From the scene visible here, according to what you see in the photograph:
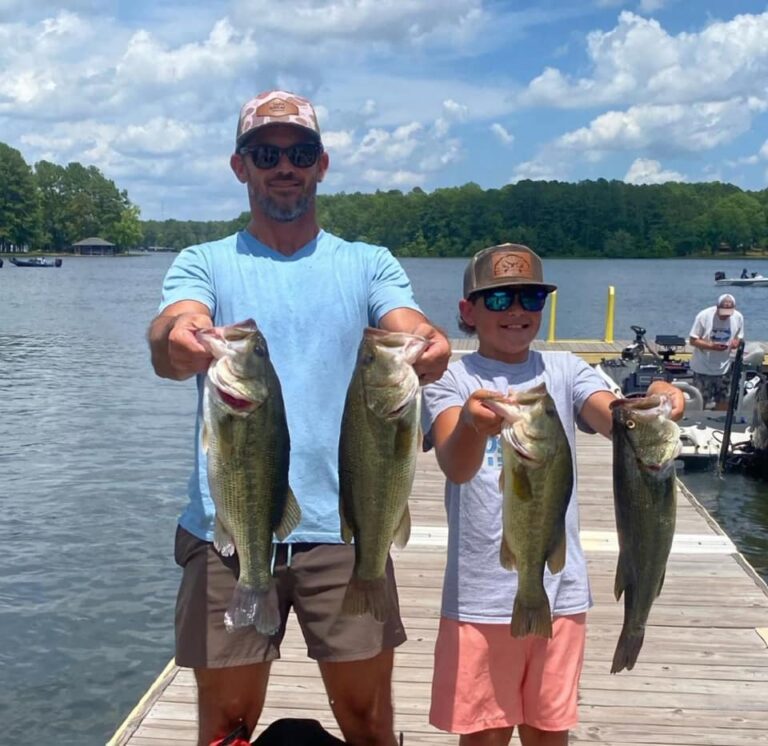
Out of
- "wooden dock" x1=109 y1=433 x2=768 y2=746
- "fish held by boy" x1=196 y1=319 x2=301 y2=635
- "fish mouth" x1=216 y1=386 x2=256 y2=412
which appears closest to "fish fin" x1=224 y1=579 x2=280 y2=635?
"fish held by boy" x1=196 y1=319 x2=301 y2=635

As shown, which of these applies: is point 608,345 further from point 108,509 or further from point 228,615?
point 228,615

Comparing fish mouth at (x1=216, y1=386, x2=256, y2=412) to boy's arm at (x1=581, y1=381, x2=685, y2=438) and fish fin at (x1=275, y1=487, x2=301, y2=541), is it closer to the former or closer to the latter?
fish fin at (x1=275, y1=487, x2=301, y2=541)

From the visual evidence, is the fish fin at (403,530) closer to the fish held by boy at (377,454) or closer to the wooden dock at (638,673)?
the fish held by boy at (377,454)

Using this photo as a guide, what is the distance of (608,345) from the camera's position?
22141mm

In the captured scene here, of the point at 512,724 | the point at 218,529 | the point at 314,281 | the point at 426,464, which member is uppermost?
the point at 314,281

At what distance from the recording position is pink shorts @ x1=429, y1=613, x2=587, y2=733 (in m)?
3.31

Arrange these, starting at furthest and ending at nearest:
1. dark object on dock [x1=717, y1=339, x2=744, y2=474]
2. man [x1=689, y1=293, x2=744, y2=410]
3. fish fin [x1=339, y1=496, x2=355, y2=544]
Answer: man [x1=689, y1=293, x2=744, y2=410], dark object on dock [x1=717, y1=339, x2=744, y2=474], fish fin [x1=339, y1=496, x2=355, y2=544]

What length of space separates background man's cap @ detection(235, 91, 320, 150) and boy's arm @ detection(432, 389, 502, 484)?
109 cm

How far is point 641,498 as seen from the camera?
286 centimetres

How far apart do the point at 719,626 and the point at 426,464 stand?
527 centimetres

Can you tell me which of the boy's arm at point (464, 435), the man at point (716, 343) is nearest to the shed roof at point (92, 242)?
the man at point (716, 343)

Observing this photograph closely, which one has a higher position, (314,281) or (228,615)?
(314,281)

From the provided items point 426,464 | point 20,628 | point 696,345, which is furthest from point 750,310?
point 20,628

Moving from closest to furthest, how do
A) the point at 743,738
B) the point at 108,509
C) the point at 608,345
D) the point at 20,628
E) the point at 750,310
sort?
the point at 743,738
the point at 20,628
the point at 108,509
the point at 608,345
the point at 750,310
